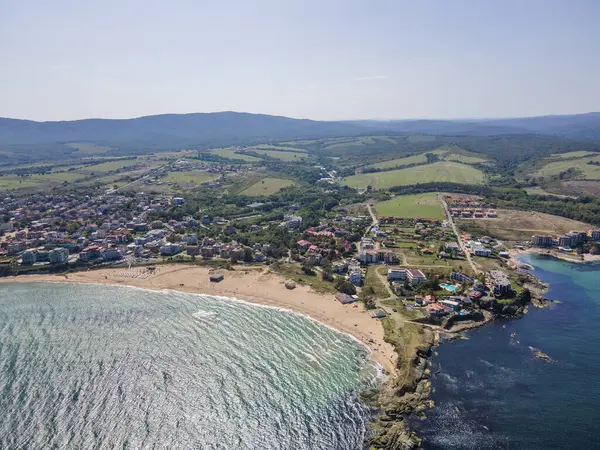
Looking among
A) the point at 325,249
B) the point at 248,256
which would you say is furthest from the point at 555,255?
the point at 248,256

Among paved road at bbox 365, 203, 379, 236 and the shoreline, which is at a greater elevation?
paved road at bbox 365, 203, 379, 236

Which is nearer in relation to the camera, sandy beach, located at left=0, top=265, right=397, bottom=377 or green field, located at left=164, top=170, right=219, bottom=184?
sandy beach, located at left=0, top=265, right=397, bottom=377

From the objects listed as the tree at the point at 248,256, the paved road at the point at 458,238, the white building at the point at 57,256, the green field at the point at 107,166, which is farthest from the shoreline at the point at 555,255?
the green field at the point at 107,166

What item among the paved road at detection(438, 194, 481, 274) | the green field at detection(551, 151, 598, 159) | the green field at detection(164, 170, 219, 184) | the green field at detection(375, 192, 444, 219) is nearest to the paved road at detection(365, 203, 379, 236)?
the green field at detection(375, 192, 444, 219)

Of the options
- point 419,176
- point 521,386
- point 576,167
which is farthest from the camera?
point 576,167

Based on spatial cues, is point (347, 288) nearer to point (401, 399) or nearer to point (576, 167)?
point (401, 399)

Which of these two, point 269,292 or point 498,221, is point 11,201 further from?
point 498,221

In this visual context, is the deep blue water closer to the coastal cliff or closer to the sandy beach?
the coastal cliff
